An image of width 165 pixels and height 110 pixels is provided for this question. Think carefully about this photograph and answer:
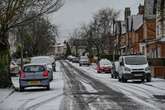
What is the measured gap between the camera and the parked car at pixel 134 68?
37375 millimetres

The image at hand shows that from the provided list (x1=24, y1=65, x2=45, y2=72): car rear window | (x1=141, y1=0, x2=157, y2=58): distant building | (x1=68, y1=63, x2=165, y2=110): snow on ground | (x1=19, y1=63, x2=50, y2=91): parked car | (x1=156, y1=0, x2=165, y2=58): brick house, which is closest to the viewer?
(x1=68, y1=63, x2=165, y2=110): snow on ground

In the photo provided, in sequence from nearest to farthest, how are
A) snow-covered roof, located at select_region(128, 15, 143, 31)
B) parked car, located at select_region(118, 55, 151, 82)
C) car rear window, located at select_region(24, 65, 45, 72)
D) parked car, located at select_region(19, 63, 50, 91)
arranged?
parked car, located at select_region(19, 63, 50, 91)
car rear window, located at select_region(24, 65, 45, 72)
parked car, located at select_region(118, 55, 151, 82)
snow-covered roof, located at select_region(128, 15, 143, 31)

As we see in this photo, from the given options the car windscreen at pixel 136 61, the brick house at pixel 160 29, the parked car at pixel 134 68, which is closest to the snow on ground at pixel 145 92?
the parked car at pixel 134 68

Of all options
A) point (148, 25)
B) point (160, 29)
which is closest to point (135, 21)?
point (148, 25)

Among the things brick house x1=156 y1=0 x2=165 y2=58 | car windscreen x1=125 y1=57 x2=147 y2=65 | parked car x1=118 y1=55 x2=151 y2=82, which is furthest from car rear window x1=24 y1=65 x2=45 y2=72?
brick house x1=156 y1=0 x2=165 y2=58

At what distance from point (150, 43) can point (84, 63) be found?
1229 inches

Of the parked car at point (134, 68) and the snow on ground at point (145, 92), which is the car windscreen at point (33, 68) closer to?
the snow on ground at point (145, 92)

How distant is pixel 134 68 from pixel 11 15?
36.5 feet

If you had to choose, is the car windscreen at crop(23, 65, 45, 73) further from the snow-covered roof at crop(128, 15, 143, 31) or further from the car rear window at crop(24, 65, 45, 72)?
the snow-covered roof at crop(128, 15, 143, 31)

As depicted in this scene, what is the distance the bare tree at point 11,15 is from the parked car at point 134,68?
26.9 feet

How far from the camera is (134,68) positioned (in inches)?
1475

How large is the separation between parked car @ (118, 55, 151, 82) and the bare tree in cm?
821

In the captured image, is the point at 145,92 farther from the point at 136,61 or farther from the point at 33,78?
the point at 136,61

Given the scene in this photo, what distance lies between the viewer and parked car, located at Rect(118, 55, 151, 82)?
37375 millimetres
